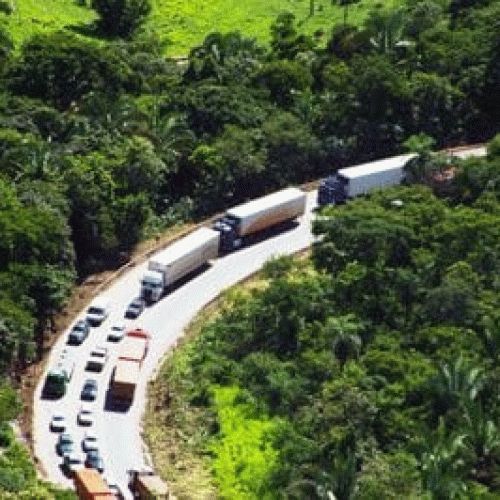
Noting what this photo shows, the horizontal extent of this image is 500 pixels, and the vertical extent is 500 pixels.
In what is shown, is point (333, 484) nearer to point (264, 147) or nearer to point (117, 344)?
point (117, 344)

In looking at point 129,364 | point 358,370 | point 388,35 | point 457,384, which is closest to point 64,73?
point 388,35

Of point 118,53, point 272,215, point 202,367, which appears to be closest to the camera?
point 202,367

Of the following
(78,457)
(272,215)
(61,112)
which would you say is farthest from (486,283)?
(61,112)

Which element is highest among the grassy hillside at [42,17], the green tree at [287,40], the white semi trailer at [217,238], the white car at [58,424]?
the grassy hillside at [42,17]

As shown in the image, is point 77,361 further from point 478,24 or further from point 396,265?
point 478,24

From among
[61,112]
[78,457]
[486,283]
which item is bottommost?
[78,457]

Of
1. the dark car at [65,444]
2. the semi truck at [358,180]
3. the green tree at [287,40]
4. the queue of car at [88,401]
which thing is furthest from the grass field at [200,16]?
the dark car at [65,444]

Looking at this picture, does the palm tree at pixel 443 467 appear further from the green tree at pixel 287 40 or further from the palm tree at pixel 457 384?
the green tree at pixel 287 40
